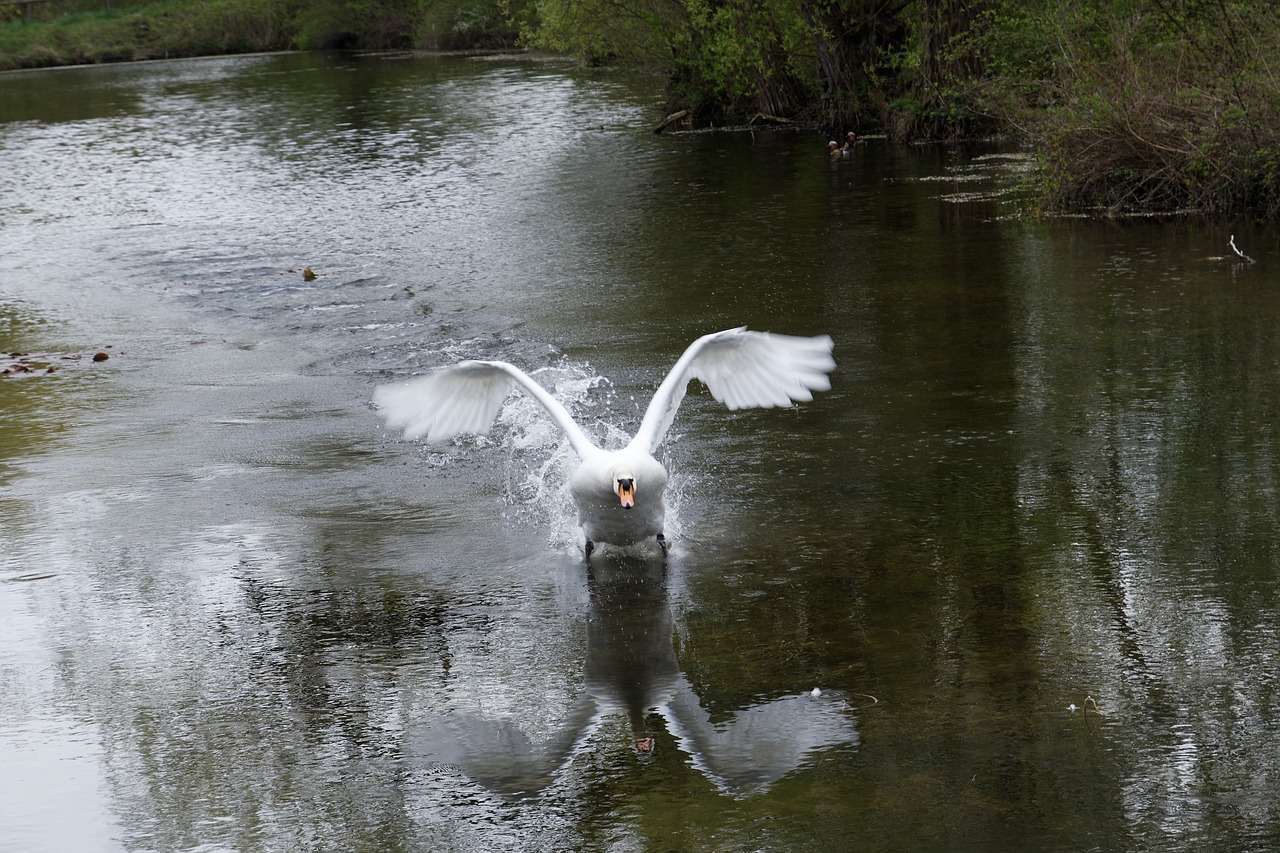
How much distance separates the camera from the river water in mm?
5426

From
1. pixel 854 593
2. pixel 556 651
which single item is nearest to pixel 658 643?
pixel 556 651

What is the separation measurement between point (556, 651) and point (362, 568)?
159cm

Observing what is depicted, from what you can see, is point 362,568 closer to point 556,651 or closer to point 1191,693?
point 556,651

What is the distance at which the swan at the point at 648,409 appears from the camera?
7461 mm

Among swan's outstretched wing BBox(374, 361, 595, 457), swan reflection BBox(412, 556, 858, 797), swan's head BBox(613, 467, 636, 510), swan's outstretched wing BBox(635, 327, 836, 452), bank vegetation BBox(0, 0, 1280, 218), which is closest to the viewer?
swan reflection BBox(412, 556, 858, 797)

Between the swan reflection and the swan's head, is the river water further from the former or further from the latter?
the swan's head

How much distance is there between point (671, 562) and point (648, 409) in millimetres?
926

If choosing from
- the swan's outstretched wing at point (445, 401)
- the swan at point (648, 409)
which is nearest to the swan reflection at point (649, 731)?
the swan at point (648, 409)

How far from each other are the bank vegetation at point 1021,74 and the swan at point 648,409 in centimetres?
861

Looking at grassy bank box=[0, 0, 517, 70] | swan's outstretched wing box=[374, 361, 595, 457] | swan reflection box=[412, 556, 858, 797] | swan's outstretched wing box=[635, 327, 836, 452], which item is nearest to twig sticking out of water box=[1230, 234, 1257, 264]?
swan's outstretched wing box=[635, 327, 836, 452]

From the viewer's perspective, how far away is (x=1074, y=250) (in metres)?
15.1

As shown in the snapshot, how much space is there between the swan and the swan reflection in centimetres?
89

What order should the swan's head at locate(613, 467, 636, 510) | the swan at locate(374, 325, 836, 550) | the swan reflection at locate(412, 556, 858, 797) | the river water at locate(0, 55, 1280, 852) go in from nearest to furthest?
1. the river water at locate(0, 55, 1280, 852)
2. the swan reflection at locate(412, 556, 858, 797)
3. the swan's head at locate(613, 467, 636, 510)
4. the swan at locate(374, 325, 836, 550)

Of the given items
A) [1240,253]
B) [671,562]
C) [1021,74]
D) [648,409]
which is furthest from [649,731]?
[1021,74]
